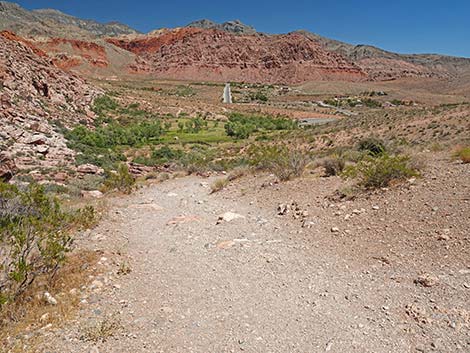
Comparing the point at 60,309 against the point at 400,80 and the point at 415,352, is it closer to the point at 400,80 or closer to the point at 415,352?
the point at 415,352

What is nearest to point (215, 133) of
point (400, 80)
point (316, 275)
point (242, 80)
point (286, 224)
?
point (286, 224)

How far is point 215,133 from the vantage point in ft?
135

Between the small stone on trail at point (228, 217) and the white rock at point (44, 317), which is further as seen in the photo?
the small stone on trail at point (228, 217)

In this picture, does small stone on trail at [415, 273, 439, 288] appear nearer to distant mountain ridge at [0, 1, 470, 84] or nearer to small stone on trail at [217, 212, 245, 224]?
small stone on trail at [217, 212, 245, 224]

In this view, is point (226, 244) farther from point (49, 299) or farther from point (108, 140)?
point (108, 140)

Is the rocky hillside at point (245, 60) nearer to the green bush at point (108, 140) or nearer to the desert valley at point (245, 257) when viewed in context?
the green bush at point (108, 140)

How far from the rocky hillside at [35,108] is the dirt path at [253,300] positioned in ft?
28.2

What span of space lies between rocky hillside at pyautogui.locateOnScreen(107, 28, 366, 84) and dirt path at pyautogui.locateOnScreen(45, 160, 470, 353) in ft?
442

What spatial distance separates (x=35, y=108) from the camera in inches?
1214

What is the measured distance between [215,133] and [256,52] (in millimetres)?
118352

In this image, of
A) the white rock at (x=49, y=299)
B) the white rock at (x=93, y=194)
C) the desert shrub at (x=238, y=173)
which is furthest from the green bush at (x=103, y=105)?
the white rock at (x=49, y=299)

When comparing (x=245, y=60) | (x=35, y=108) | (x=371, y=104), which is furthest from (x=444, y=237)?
(x=245, y=60)

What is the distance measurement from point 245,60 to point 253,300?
5839 inches

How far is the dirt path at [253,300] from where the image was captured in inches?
180
